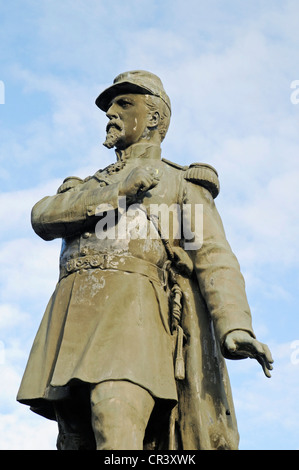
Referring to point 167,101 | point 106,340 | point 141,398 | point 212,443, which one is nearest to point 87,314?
point 106,340

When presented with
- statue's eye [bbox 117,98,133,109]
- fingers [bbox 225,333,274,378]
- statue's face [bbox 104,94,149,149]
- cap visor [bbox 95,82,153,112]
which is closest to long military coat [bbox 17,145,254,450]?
fingers [bbox 225,333,274,378]

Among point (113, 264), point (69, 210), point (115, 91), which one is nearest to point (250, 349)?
point (113, 264)

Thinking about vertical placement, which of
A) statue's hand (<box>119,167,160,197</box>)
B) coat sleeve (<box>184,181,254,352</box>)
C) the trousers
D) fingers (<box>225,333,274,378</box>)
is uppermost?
statue's hand (<box>119,167,160,197</box>)

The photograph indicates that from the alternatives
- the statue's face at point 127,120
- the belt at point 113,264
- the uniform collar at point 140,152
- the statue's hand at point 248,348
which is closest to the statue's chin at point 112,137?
the statue's face at point 127,120

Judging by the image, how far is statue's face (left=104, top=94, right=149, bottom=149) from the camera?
934 cm

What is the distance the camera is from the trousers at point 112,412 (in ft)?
24.1

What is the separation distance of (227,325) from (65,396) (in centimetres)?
157

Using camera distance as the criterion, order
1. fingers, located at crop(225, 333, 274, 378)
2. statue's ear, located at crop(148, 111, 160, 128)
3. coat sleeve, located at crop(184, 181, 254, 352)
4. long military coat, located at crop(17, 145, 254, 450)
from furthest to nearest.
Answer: statue's ear, located at crop(148, 111, 160, 128)
coat sleeve, located at crop(184, 181, 254, 352)
long military coat, located at crop(17, 145, 254, 450)
fingers, located at crop(225, 333, 274, 378)

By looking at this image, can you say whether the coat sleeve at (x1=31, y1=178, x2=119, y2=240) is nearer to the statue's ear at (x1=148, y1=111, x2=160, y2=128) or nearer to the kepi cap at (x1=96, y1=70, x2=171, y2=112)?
the statue's ear at (x1=148, y1=111, x2=160, y2=128)

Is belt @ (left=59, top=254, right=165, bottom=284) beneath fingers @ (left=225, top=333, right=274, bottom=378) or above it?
above

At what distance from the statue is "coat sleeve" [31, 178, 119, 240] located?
1 cm

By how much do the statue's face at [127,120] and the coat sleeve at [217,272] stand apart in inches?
31.8

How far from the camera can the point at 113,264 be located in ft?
27.4
